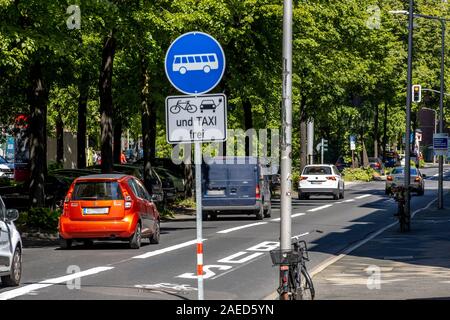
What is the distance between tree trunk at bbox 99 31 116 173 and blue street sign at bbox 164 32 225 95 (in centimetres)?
2116

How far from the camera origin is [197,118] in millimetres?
11820

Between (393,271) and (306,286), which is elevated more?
(306,286)

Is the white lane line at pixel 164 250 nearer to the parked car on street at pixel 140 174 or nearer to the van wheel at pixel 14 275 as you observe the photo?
the van wheel at pixel 14 275

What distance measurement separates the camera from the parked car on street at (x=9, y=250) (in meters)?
15.9

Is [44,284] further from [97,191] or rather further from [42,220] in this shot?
[42,220]

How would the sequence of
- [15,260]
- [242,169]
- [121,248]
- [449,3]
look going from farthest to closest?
1. [449,3]
2. [242,169]
3. [121,248]
4. [15,260]

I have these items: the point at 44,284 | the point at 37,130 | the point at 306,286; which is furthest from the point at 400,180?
the point at 306,286

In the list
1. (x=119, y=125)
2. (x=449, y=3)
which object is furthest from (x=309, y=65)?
(x=449, y=3)

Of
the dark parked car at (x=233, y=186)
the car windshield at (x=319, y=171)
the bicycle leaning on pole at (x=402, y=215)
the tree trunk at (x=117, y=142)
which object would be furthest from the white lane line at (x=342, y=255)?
the tree trunk at (x=117, y=142)

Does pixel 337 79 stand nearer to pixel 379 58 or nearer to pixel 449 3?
pixel 379 58

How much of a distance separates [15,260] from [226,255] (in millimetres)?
6958

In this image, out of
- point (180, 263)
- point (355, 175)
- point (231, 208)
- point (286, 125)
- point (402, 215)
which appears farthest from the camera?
point (355, 175)

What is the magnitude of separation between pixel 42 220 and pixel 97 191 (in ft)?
16.7

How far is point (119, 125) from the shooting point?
5144cm
